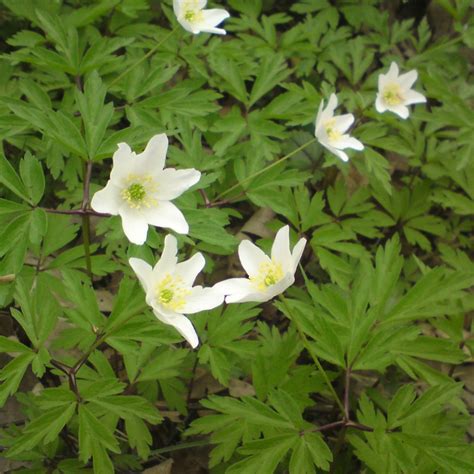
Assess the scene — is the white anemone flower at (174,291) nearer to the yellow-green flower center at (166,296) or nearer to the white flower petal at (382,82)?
the yellow-green flower center at (166,296)

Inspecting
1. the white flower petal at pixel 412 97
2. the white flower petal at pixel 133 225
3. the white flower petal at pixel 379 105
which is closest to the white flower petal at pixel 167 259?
the white flower petal at pixel 133 225

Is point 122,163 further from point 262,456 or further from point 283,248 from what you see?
point 262,456

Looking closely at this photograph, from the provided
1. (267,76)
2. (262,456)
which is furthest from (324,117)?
(262,456)

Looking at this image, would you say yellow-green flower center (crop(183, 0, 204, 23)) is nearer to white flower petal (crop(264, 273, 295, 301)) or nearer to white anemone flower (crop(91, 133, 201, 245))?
white anemone flower (crop(91, 133, 201, 245))

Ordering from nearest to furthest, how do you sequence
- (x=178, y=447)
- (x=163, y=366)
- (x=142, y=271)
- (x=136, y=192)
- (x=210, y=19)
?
(x=142, y=271) → (x=136, y=192) → (x=163, y=366) → (x=178, y=447) → (x=210, y=19)

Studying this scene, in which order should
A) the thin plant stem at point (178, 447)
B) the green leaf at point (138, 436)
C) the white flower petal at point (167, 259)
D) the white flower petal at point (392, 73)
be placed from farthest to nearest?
the white flower petal at point (392, 73) < the thin plant stem at point (178, 447) < the green leaf at point (138, 436) < the white flower petal at point (167, 259)

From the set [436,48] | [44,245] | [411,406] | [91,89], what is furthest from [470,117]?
[44,245]

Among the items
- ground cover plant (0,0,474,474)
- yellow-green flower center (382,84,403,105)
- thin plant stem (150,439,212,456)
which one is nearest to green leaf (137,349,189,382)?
ground cover plant (0,0,474,474)

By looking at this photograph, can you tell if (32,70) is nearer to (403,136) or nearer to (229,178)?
(229,178)
